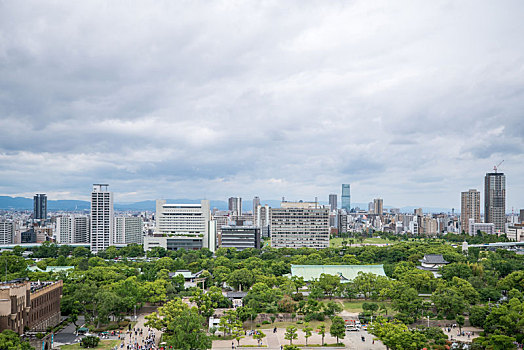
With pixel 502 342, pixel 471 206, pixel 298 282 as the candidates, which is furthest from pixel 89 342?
pixel 471 206

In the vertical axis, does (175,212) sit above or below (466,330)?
above

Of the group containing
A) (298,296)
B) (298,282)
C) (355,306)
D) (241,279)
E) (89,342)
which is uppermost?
(241,279)

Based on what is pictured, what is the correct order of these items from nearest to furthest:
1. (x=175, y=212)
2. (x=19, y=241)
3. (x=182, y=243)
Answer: (x=182, y=243), (x=175, y=212), (x=19, y=241)

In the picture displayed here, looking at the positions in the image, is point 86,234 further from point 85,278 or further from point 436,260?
point 436,260

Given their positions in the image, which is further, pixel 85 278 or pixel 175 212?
pixel 175 212

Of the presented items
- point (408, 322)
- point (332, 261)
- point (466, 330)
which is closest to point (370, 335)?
point (408, 322)

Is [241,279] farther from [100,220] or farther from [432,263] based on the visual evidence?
[100,220]

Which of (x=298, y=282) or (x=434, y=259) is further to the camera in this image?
(x=434, y=259)
